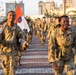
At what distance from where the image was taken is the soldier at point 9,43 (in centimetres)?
698

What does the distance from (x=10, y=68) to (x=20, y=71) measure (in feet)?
11.0

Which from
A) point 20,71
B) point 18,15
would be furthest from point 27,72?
point 18,15

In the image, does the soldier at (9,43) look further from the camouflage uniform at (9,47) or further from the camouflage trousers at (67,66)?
the camouflage trousers at (67,66)

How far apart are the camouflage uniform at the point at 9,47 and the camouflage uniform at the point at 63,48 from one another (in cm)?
101

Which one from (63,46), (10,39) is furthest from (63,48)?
(10,39)

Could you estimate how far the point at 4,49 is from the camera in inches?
278

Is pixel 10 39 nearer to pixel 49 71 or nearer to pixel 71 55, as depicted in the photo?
pixel 71 55

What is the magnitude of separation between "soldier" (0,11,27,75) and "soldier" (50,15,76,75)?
969mm

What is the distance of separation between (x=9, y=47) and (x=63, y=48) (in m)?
1.24

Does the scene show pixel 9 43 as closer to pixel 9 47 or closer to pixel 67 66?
pixel 9 47

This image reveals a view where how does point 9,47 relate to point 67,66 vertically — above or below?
above

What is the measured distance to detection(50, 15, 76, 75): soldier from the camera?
6.27 meters

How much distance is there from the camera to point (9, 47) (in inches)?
278

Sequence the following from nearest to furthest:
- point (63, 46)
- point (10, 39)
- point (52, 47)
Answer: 1. point (52, 47)
2. point (63, 46)
3. point (10, 39)
